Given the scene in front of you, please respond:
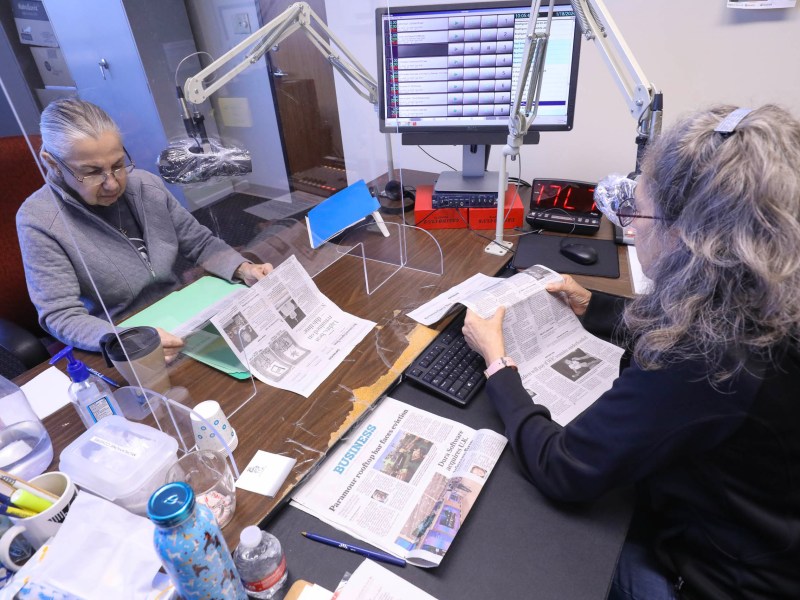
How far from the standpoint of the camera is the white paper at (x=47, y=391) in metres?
0.95

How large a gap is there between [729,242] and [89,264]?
121 centimetres

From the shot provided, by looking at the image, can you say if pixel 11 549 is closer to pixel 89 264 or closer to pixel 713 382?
pixel 89 264

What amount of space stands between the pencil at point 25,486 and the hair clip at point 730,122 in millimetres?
1045

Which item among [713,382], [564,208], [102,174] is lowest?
[564,208]

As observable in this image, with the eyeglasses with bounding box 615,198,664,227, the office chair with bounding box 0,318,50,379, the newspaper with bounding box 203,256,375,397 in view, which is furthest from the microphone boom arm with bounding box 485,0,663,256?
the office chair with bounding box 0,318,50,379

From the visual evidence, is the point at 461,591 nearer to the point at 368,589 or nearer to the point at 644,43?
the point at 368,589

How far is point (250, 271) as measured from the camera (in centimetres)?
124

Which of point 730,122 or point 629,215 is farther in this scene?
point 629,215

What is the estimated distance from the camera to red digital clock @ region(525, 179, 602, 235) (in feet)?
4.91

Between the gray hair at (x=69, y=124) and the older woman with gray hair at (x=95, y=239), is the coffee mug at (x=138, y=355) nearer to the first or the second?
the older woman with gray hair at (x=95, y=239)

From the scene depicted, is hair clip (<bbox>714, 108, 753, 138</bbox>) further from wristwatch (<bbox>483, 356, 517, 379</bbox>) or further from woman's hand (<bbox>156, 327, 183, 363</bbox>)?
woman's hand (<bbox>156, 327, 183, 363</bbox>)

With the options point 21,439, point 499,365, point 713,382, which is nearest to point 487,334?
point 499,365

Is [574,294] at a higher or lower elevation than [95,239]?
lower

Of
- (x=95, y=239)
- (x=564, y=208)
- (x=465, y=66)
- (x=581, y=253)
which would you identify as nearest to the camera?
(x=95, y=239)
